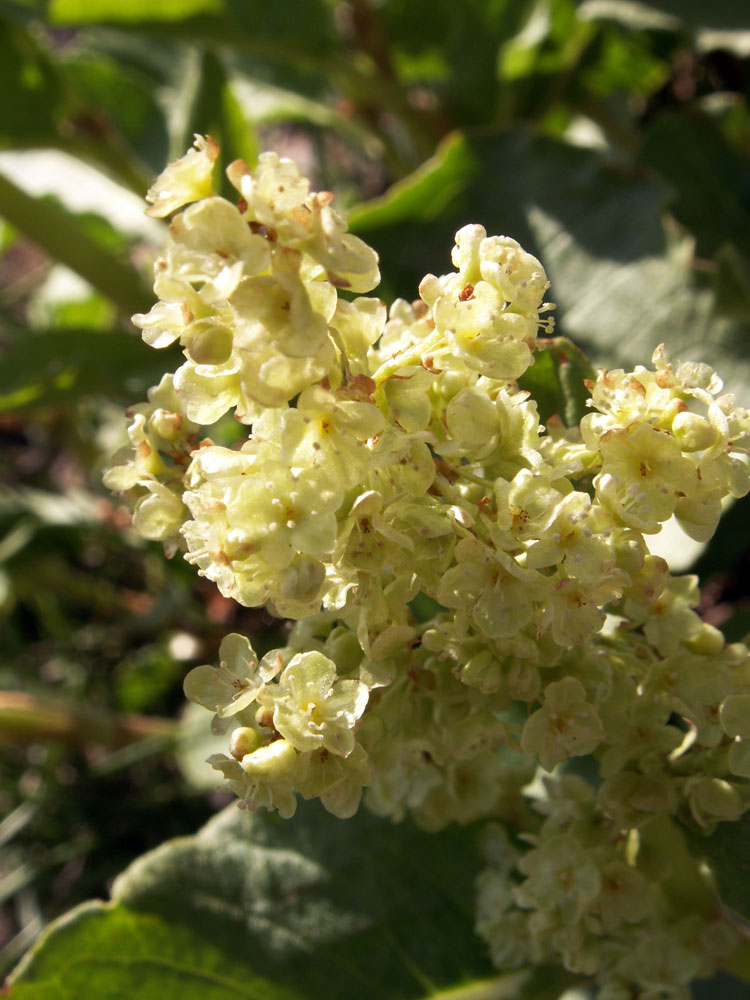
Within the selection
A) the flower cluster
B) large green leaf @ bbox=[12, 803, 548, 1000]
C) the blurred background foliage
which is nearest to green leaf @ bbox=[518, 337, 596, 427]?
the flower cluster

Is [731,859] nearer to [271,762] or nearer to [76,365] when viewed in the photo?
[271,762]

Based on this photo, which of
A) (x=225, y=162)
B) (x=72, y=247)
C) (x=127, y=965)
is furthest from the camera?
(x=72, y=247)

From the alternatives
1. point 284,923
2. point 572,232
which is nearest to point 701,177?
point 572,232

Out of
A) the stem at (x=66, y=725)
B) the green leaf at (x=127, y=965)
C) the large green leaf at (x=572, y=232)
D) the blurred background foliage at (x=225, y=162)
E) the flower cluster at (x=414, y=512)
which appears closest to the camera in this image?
Result: the flower cluster at (x=414, y=512)

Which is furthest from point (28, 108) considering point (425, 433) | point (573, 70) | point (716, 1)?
point (425, 433)

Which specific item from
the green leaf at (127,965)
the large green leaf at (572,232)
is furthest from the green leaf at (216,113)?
the green leaf at (127,965)

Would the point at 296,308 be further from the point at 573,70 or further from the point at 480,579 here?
the point at 573,70

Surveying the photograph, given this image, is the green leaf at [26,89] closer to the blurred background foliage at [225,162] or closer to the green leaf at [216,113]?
the blurred background foliage at [225,162]

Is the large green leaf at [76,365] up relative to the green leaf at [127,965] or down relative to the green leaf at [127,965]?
up
